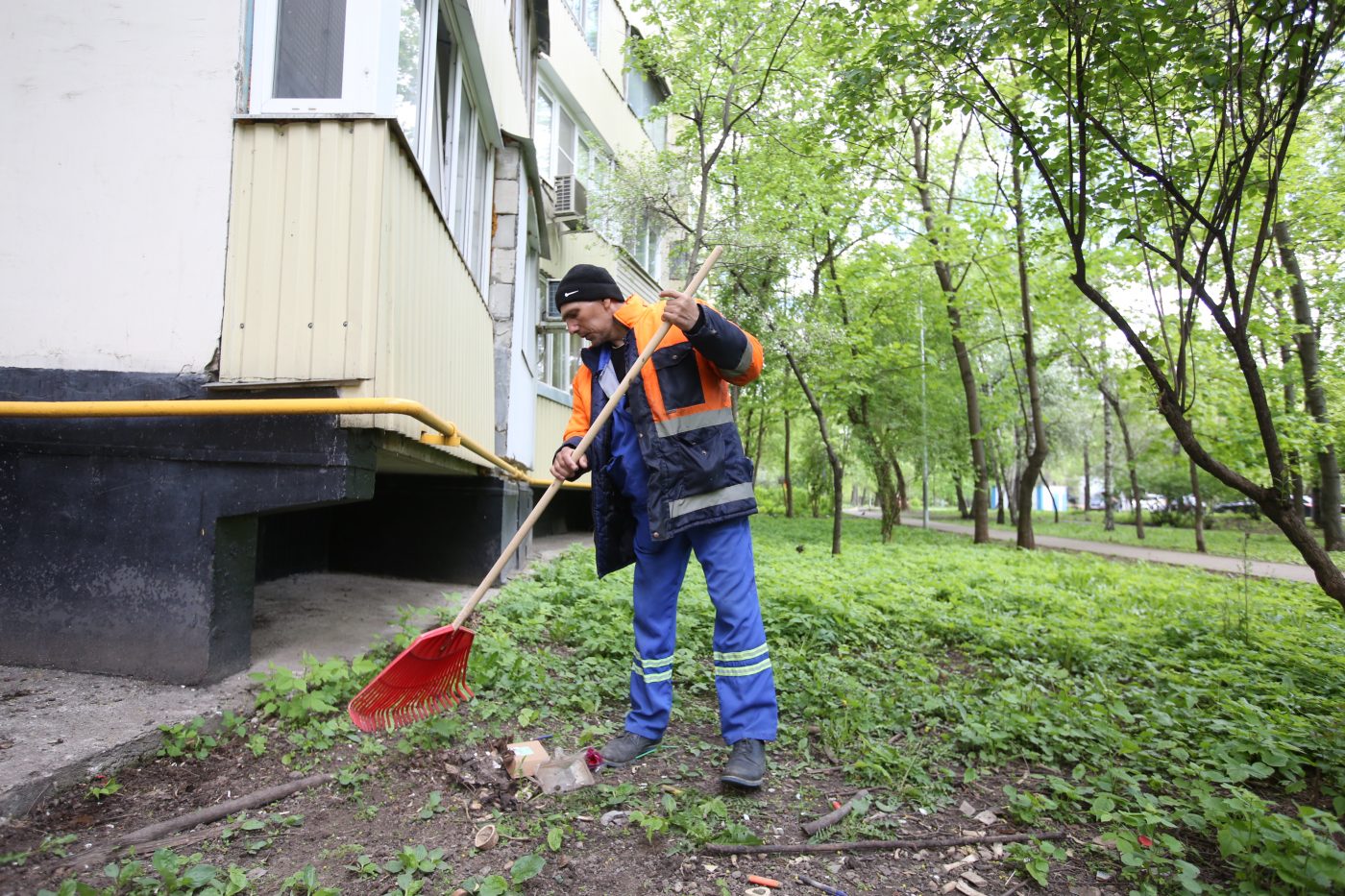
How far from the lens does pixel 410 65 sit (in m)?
4.02

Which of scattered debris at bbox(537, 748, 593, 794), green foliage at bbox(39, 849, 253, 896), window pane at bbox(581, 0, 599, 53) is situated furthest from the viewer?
window pane at bbox(581, 0, 599, 53)

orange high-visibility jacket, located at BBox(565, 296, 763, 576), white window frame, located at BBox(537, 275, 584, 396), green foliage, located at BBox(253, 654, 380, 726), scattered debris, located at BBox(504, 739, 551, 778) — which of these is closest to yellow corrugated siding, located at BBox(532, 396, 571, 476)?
white window frame, located at BBox(537, 275, 584, 396)

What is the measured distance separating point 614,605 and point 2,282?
12.0 ft

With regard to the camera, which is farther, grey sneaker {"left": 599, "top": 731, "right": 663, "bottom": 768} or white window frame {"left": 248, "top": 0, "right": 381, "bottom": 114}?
white window frame {"left": 248, "top": 0, "right": 381, "bottom": 114}

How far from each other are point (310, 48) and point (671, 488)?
2444 mm

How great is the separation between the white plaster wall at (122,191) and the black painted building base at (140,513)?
19 cm

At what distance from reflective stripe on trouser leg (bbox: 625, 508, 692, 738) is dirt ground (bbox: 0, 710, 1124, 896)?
9.5 inches

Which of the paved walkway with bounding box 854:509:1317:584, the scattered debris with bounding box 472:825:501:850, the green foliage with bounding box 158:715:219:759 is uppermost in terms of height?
the green foliage with bounding box 158:715:219:759

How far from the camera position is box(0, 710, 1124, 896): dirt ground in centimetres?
214

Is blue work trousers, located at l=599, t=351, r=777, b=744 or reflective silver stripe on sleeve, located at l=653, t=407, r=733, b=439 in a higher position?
reflective silver stripe on sleeve, located at l=653, t=407, r=733, b=439

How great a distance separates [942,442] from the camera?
19.3 meters

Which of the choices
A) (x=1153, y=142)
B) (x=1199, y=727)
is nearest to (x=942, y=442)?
(x=1153, y=142)

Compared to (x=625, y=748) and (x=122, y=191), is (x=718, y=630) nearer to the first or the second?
(x=625, y=748)

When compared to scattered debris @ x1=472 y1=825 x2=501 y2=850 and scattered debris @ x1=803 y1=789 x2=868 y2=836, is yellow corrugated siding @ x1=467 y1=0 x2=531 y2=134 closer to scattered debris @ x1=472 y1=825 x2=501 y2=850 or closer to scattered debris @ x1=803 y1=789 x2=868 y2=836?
scattered debris @ x1=472 y1=825 x2=501 y2=850
